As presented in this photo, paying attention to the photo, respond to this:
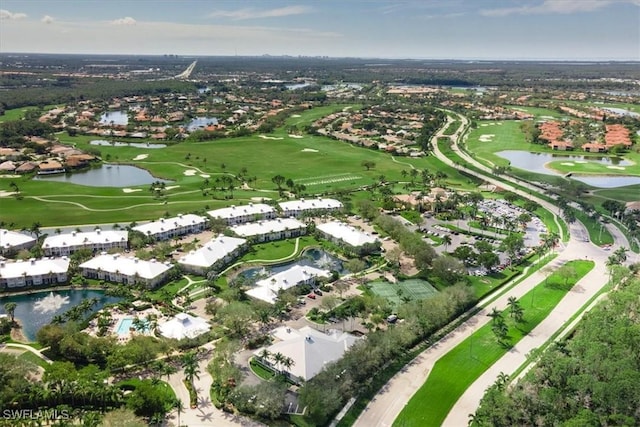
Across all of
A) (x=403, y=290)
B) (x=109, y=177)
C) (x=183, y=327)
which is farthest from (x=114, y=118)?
(x=403, y=290)

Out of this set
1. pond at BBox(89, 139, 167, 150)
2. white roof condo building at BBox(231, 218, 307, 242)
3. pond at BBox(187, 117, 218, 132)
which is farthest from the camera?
pond at BBox(187, 117, 218, 132)

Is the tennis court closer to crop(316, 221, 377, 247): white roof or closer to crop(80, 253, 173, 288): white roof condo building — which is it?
crop(316, 221, 377, 247): white roof

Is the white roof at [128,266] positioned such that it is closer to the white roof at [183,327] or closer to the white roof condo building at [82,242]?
the white roof condo building at [82,242]

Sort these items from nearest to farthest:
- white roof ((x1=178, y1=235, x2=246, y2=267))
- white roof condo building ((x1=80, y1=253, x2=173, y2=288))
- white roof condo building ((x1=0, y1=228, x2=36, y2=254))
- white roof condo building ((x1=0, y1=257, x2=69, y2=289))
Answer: white roof condo building ((x1=0, y1=257, x2=69, y2=289))
white roof condo building ((x1=80, y1=253, x2=173, y2=288))
white roof ((x1=178, y1=235, x2=246, y2=267))
white roof condo building ((x1=0, y1=228, x2=36, y2=254))

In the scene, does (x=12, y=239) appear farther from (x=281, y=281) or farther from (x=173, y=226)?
(x=281, y=281)

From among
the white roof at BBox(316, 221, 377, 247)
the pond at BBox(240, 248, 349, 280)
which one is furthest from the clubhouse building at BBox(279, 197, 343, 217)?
the pond at BBox(240, 248, 349, 280)
